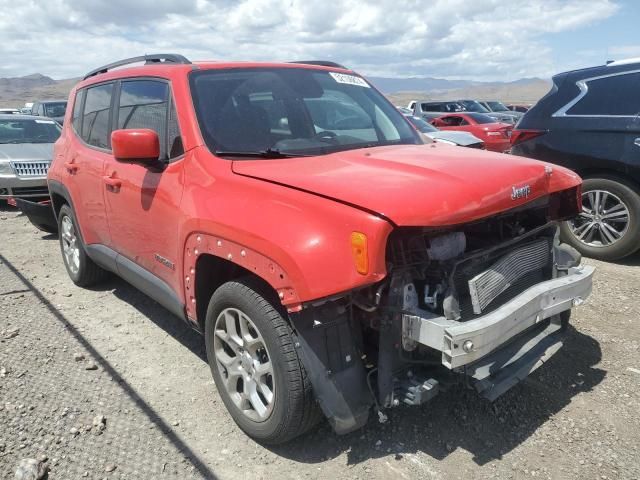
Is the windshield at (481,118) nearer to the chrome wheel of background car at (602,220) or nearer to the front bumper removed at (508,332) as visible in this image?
the chrome wheel of background car at (602,220)

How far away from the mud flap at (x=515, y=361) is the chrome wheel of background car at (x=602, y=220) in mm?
2605

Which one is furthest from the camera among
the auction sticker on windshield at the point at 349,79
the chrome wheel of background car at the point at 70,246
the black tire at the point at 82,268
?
the chrome wheel of background car at the point at 70,246

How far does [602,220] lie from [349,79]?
10.4 feet

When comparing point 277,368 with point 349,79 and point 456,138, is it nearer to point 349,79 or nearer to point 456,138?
point 349,79

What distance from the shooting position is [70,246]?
5.18 metres

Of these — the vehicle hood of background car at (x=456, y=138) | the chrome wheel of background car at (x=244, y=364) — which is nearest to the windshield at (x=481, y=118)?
the vehicle hood of background car at (x=456, y=138)

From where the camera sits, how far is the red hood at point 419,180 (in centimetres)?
218

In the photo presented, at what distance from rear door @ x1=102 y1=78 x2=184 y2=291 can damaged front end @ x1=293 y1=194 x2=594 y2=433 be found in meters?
1.17

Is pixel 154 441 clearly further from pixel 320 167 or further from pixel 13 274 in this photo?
pixel 13 274

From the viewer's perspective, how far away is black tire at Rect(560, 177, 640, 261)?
202 inches

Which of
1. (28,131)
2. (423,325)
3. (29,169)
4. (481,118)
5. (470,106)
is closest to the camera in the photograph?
(423,325)

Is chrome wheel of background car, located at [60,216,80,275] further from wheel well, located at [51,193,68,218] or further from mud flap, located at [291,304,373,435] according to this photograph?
mud flap, located at [291,304,373,435]

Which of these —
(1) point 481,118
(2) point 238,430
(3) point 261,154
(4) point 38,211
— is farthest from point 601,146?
(1) point 481,118

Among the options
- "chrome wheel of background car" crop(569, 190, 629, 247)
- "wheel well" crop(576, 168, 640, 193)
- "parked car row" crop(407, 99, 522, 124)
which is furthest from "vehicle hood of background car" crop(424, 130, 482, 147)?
"parked car row" crop(407, 99, 522, 124)
